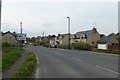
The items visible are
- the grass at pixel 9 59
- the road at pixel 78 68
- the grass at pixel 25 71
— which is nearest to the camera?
the grass at pixel 25 71

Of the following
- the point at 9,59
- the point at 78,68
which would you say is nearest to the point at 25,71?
the point at 78,68

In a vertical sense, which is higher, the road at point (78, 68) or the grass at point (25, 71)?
the grass at point (25, 71)

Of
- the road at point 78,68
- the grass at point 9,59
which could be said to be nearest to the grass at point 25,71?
the road at point 78,68

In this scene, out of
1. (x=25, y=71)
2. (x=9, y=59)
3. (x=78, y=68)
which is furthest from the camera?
(x=9, y=59)

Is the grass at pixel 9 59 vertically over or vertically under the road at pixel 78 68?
over

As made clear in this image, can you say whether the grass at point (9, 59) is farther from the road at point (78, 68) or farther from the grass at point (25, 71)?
the road at point (78, 68)

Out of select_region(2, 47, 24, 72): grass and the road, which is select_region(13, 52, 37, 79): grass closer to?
the road

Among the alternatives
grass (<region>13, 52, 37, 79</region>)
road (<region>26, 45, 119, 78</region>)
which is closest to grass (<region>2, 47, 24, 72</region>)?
grass (<region>13, 52, 37, 79</region>)

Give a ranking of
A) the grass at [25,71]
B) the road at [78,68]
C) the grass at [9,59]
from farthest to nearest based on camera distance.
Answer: the grass at [9,59] < the road at [78,68] < the grass at [25,71]

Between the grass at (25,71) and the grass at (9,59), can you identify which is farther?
the grass at (9,59)

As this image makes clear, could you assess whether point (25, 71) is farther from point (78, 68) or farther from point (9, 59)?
point (9, 59)

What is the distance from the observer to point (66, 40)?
134 m

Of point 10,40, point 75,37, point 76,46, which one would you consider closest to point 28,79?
point 76,46

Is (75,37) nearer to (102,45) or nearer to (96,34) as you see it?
(96,34)
